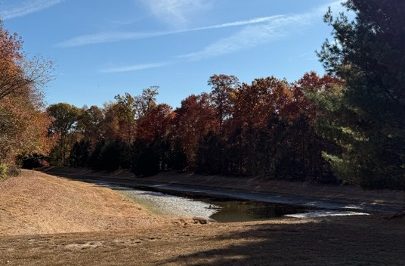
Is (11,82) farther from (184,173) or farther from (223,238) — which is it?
(184,173)

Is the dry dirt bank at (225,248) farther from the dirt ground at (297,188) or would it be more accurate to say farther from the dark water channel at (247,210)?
the dirt ground at (297,188)

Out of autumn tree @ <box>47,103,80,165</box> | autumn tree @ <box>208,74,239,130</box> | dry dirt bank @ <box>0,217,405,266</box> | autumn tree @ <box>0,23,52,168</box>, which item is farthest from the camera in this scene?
autumn tree @ <box>47,103,80,165</box>

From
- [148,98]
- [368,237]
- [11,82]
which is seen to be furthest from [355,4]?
[148,98]

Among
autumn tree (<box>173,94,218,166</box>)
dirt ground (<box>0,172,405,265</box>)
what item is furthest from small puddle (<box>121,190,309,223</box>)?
autumn tree (<box>173,94,218,166</box>)

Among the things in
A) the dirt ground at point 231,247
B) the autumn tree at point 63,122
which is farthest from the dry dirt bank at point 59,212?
the autumn tree at point 63,122

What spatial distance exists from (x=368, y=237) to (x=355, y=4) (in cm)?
772

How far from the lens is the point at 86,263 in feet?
29.9

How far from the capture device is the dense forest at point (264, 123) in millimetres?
14672

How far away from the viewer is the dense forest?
578 inches

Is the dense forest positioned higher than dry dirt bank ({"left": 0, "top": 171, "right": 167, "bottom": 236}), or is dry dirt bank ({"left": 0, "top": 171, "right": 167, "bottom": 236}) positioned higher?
the dense forest

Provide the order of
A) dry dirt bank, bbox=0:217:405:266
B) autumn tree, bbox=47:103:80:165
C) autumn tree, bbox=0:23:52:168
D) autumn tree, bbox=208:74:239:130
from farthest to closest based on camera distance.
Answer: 1. autumn tree, bbox=47:103:80:165
2. autumn tree, bbox=208:74:239:130
3. autumn tree, bbox=0:23:52:168
4. dry dirt bank, bbox=0:217:405:266

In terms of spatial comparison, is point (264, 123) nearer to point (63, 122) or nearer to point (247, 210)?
point (247, 210)

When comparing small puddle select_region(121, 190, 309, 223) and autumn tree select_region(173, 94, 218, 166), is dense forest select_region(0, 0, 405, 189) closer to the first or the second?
autumn tree select_region(173, 94, 218, 166)

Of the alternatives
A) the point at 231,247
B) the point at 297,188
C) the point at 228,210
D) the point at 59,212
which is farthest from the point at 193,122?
the point at 231,247
